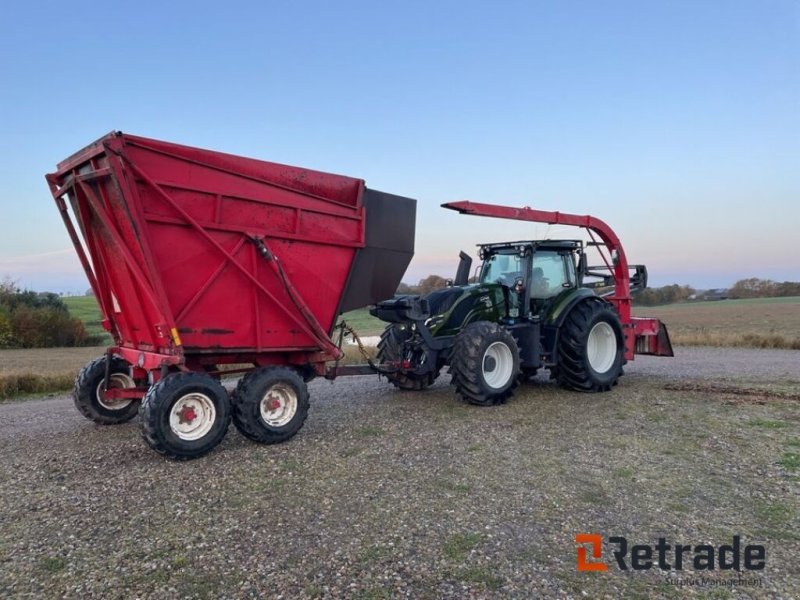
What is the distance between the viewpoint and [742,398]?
27.6 ft

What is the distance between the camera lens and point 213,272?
6.11 meters

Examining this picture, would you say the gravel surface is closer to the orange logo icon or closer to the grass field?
the orange logo icon

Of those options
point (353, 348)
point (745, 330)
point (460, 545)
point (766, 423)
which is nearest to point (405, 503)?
point (460, 545)

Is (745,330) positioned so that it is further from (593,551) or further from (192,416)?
(192,416)

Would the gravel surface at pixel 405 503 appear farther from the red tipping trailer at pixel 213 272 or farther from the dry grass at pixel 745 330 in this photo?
the dry grass at pixel 745 330

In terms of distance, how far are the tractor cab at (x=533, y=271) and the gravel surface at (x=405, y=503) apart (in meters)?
2.03

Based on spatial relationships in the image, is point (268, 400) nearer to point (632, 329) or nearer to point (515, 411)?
point (515, 411)

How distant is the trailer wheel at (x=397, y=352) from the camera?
8940 mm

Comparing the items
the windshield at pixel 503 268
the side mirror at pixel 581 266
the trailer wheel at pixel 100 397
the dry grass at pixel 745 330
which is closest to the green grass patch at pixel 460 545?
the trailer wheel at pixel 100 397

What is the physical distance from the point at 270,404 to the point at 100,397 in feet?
8.38

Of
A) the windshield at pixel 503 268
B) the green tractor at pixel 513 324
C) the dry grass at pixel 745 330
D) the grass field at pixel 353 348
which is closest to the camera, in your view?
the green tractor at pixel 513 324

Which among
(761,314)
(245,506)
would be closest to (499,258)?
(245,506)

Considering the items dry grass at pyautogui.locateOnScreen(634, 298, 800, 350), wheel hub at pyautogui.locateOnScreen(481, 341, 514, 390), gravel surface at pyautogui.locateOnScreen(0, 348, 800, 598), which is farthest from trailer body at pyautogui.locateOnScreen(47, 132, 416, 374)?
dry grass at pyautogui.locateOnScreen(634, 298, 800, 350)

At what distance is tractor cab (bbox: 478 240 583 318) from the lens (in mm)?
9078
